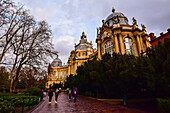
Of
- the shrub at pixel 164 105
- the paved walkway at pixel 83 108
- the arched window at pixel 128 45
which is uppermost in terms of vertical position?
the arched window at pixel 128 45

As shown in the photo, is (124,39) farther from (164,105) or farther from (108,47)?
(164,105)

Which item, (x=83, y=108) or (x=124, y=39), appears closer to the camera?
(x=83, y=108)

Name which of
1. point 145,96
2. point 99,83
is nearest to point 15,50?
point 99,83

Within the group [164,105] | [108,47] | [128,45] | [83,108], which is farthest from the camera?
[108,47]

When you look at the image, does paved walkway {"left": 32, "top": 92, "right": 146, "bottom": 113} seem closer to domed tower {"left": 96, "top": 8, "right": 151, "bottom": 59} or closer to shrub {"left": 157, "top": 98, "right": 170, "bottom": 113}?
shrub {"left": 157, "top": 98, "right": 170, "bottom": 113}

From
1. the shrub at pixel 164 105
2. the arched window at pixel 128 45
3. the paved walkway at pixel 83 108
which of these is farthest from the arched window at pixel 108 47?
the shrub at pixel 164 105

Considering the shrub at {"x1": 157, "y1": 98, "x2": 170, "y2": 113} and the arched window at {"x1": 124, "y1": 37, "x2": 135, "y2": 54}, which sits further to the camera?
the arched window at {"x1": 124, "y1": 37, "x2": 135, "y2": 54}

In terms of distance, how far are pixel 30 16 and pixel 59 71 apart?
181 feet

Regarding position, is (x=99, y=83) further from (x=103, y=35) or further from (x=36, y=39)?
(x=103, y=35)

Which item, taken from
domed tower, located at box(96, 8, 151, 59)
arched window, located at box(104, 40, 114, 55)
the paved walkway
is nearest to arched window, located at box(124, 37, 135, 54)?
domed tower, located at box(96, 8, 151, 59)

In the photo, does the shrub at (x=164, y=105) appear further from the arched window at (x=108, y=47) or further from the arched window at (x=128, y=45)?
the arched window at (x=108, y=47)

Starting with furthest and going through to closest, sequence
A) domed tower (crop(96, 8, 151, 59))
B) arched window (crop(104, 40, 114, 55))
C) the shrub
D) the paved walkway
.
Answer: arched window (crop(104, 40, 114, 55))
domed tower (crop(96, 8, 151, 59))
the paved walkway
the shrub

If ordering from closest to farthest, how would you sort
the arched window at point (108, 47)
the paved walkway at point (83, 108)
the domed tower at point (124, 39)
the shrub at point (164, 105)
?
the shrub at point (164, 105) < the paved walkway at point (83, 108) < the domed tower at point (124, 39) < the arched window at point (108, 47)

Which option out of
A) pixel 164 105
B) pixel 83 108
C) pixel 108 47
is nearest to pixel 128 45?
pixel 108 47
